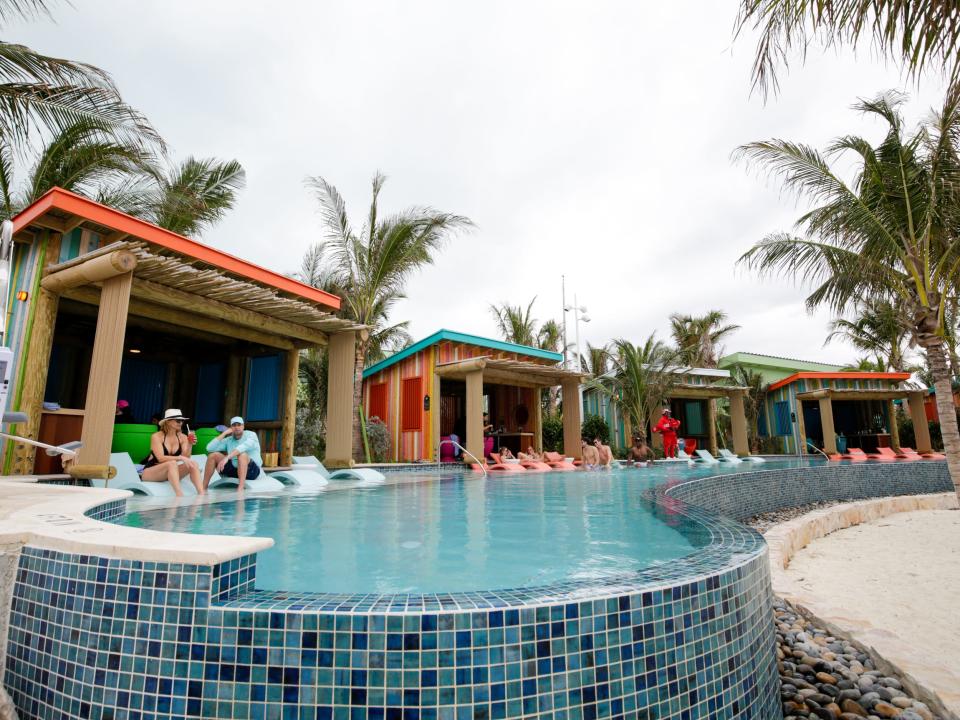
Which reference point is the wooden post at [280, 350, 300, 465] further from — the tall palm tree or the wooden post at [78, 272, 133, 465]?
the tall palm tree

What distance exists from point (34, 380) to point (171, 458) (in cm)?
218

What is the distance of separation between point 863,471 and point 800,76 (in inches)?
417

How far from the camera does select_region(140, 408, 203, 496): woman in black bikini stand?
652 cm

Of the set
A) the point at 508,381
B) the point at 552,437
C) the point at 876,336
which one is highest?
the point at 876,336

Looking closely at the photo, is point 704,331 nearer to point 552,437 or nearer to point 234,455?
point 552,437

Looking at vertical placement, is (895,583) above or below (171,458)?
below

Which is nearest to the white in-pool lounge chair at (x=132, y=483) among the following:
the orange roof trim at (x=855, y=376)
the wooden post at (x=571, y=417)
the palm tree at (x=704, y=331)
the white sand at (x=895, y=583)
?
the white sand at (x=895, y=583)

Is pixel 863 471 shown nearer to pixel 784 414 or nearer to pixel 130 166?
pixel 784 414

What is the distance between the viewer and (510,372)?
596 inches

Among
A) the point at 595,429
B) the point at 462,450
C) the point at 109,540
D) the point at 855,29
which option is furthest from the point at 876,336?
the point at 109,540

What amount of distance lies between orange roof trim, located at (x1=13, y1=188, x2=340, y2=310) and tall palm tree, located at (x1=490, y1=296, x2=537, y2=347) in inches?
602

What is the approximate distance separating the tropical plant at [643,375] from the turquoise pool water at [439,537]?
Answer: 1273cm

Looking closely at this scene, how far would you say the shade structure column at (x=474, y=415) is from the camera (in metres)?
13.3

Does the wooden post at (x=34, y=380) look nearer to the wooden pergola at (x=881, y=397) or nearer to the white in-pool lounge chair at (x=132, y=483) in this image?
the white in-pool lounge chair at (x=132, y=483)
